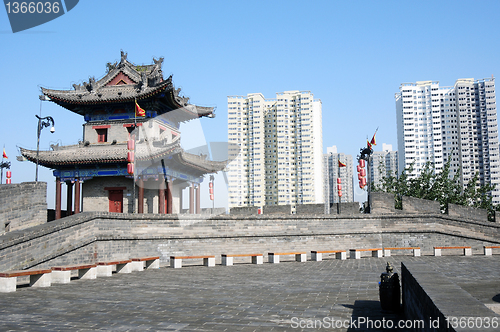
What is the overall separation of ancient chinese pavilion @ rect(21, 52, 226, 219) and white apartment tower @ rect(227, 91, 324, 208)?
185 ft

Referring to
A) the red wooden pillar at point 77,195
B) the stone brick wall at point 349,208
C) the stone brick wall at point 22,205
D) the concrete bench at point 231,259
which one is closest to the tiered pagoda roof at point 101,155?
the red wooden pillar at point 77,195

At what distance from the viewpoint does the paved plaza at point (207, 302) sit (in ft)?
21.9

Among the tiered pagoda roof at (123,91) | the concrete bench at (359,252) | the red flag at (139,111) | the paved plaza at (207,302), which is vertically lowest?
the concrete bench at (359,252)

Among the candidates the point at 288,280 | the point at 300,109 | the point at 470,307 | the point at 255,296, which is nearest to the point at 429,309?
the point at 470,307

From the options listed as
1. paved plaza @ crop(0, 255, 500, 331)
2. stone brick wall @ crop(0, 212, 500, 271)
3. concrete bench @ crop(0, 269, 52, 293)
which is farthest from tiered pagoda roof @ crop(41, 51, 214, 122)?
concrete bench @ crop(0, 269, 52, 293)

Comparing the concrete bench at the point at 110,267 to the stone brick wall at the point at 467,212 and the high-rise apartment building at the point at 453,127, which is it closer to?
the stone brick wall at the point at 467,212

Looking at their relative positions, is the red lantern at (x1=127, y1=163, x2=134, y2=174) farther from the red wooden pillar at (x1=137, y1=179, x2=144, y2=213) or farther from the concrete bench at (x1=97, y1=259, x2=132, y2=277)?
the concrete bench at (x1=97, y1=259, x2=132, y2=277)

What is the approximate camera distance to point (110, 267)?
527 inches

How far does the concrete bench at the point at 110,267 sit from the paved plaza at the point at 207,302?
1.26 ft

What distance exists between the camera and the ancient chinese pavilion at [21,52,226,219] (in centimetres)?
2197

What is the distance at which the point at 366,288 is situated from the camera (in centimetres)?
1023

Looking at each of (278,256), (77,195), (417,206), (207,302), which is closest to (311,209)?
(278,256)

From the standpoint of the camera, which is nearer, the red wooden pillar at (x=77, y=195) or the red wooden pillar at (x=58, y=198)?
the red wooden pillar at (x=58, y=198)

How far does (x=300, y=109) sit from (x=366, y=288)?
72.6 metres
